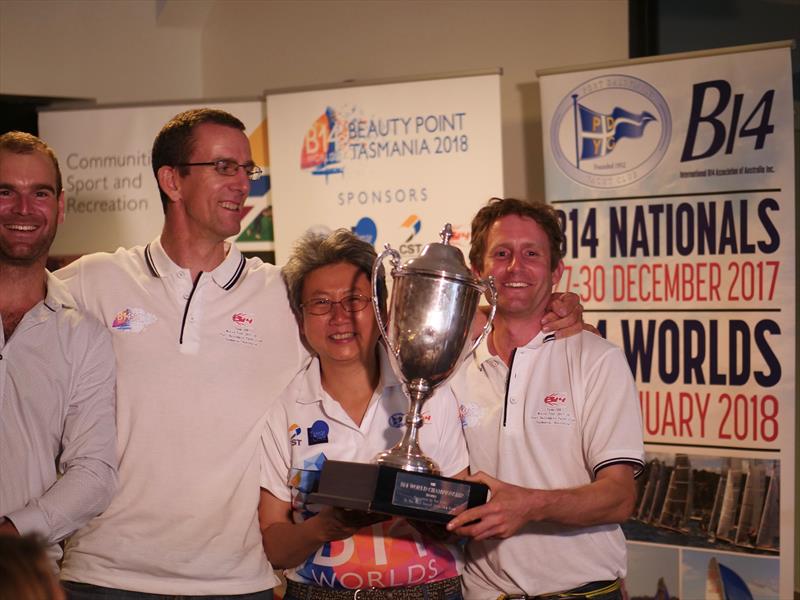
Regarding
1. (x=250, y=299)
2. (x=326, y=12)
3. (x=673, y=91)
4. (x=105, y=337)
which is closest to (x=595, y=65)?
(x=673, y=91)

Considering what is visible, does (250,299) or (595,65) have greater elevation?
(595,65)

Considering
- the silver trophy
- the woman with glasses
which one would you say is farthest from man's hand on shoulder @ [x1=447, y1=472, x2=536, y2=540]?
the woman with glasses

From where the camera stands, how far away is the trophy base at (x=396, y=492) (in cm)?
215

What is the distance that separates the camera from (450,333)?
237 cm

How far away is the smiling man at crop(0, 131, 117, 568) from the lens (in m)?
2.41

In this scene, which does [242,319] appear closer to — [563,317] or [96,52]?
[563,317]

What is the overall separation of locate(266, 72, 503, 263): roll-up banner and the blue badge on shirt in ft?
7.73

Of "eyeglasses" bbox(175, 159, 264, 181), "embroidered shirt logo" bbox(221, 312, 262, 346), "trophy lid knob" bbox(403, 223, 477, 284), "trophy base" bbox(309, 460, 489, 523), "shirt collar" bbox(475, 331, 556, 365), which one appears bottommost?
"trophy base" bbox(309, 460, 489, 523)

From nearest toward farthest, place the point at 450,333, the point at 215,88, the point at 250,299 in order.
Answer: the point at 450,333 → the point at 250,299 → the point at 215,88

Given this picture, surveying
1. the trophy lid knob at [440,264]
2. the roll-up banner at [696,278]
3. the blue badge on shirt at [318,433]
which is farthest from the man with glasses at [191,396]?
the roll-up banner at [696,278]

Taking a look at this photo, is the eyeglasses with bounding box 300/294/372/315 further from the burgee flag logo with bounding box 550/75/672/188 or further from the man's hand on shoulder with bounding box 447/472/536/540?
the burgee flag logo with bounding box 550/75/672/188

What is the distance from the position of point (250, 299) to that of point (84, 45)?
3.85 m

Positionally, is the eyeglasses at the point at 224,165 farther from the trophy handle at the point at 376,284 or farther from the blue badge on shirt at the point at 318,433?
the blue badge on shirt at the point at 318,433

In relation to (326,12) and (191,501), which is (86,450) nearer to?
(191,501)
